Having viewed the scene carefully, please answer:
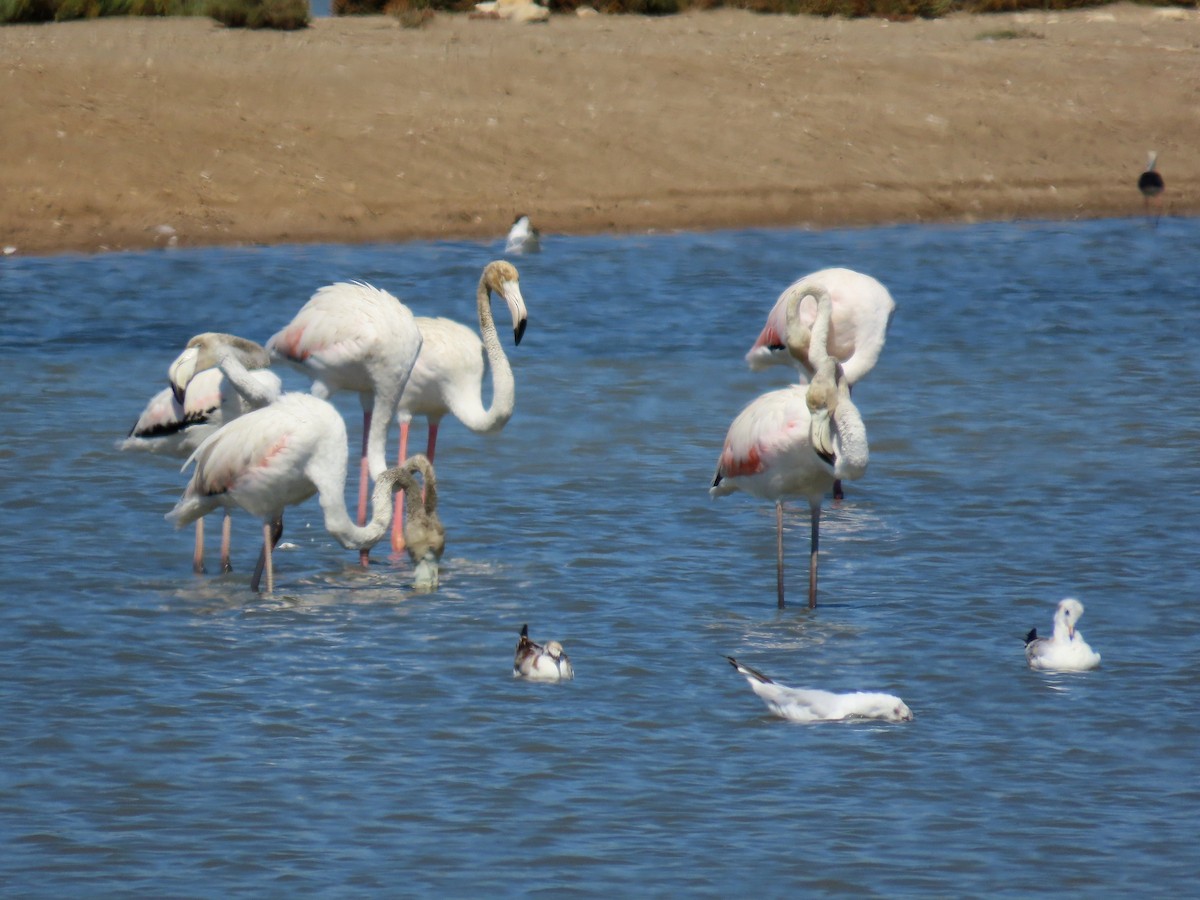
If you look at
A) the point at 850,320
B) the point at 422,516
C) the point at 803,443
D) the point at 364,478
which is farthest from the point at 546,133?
the point at 803,443

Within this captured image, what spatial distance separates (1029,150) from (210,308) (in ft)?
37.0

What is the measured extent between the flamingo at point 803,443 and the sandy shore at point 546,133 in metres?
11.8

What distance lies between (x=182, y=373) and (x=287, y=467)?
0.83m

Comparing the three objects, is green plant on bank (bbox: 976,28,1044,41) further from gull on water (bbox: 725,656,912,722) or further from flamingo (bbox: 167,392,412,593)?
gull on water (bbox: 725,656,912,722)

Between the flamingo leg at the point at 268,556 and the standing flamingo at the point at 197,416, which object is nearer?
the flamingo leg at the point at 268,556

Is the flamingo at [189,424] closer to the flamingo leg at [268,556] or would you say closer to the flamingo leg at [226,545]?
the flamingo leg at [226,545]

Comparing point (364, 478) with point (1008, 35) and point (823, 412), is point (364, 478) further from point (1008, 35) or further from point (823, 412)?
point (1008, 35)

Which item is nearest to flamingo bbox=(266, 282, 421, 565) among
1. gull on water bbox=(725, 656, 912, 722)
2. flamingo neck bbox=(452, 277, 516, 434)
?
flamingo neck bbox=(452, 277, 516, 434)

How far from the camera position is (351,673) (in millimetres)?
A: 7758

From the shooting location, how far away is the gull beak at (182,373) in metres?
8.85

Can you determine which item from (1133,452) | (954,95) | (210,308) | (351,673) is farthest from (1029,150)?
(351,673)

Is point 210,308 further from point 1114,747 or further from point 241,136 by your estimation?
point 1114,747

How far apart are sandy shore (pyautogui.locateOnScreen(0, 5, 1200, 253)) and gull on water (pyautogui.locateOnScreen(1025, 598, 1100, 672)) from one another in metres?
13.5

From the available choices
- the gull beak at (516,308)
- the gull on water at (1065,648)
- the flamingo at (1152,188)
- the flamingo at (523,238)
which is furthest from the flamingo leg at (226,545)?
the flamingo at (1152,188)
